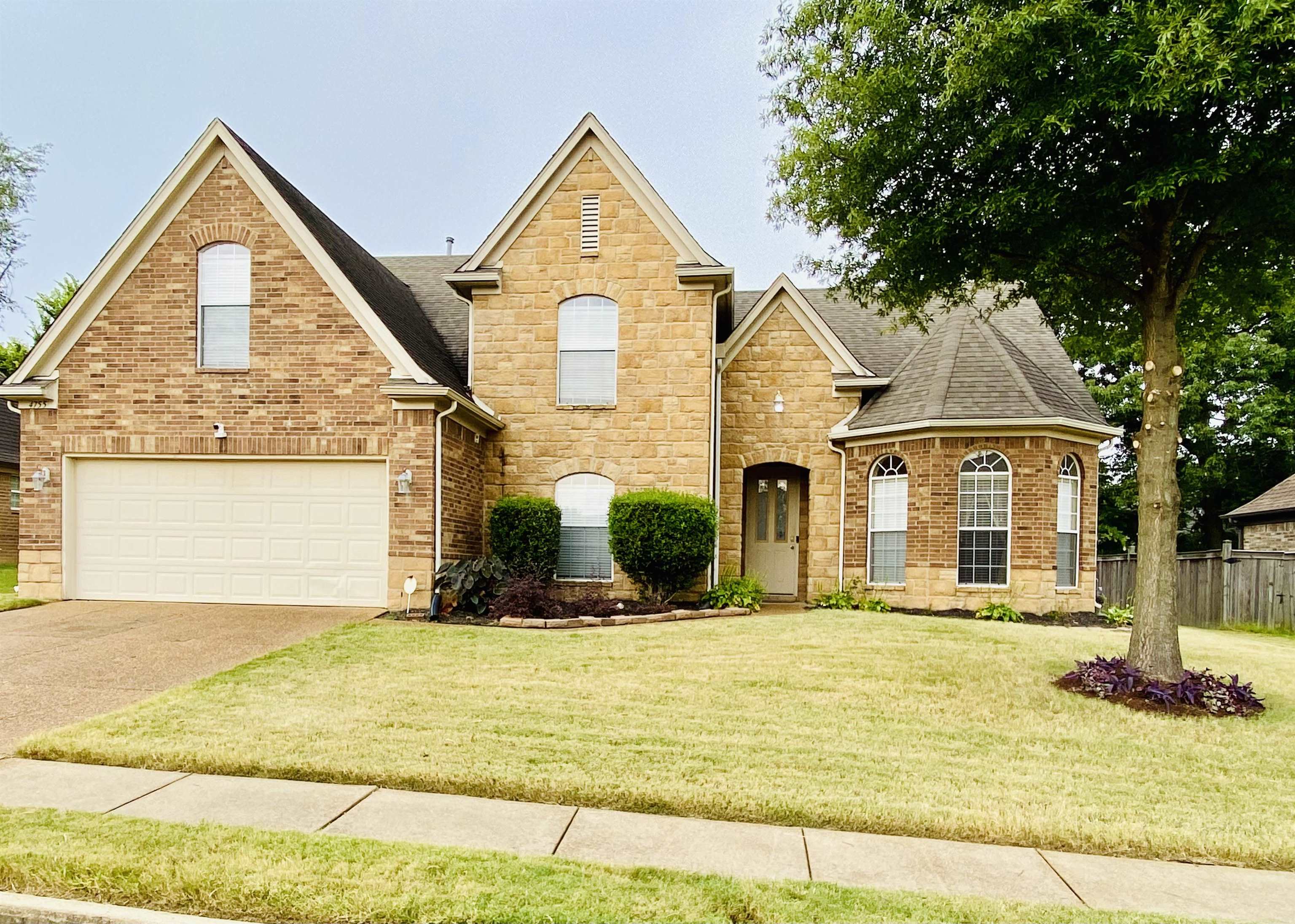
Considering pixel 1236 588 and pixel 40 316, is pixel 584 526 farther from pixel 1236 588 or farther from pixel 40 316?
pixel 40 316

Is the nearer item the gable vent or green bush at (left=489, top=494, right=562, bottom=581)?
green bush at (left=489, top=494, right=562, bottom=581)

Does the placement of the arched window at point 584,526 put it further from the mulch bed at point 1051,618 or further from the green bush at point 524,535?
the mulch bed at point 1051,618

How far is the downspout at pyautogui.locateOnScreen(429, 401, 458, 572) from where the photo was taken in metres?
11.6

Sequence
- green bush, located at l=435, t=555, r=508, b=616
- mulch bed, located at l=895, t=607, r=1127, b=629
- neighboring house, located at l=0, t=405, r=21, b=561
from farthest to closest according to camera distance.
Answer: neighboring house, located at l=0, t=405, r=21, b=561 → mulch bed, located at l=895, t=607, r=1127, b=629 → green bush, located at l=435, t=555, r=508, b=616

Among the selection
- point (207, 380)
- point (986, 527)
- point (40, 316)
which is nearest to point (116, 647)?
point (207, 380)

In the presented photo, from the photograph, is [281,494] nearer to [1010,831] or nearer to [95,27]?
[1010,831]

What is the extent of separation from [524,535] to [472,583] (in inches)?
64.9

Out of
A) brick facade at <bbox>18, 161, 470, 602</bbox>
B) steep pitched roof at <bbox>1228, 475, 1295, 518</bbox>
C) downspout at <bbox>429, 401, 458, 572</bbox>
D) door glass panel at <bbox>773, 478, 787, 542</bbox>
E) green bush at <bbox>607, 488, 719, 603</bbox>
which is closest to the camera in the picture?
downspout at <bbox>429, 401, 458, 572</bbox>

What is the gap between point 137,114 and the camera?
79.6 ft

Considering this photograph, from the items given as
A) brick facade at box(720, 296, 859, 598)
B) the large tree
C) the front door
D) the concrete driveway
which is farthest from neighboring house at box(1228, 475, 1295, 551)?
the concrete driveway

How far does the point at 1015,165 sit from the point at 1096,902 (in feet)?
23.0

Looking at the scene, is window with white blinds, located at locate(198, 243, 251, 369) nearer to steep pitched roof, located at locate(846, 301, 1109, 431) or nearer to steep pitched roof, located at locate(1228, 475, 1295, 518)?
steep pitched roof, located at locate(846, 301, 1109, 431)

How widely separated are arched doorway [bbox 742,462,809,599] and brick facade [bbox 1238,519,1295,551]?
40.8 feet

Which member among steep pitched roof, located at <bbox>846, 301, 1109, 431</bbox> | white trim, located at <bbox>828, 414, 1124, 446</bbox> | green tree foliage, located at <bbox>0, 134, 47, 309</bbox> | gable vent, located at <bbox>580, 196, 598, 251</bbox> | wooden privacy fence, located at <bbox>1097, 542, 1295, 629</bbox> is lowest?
wooden privacy fence, located at <bbox>1097, 542, 1295, 629</bbox>
